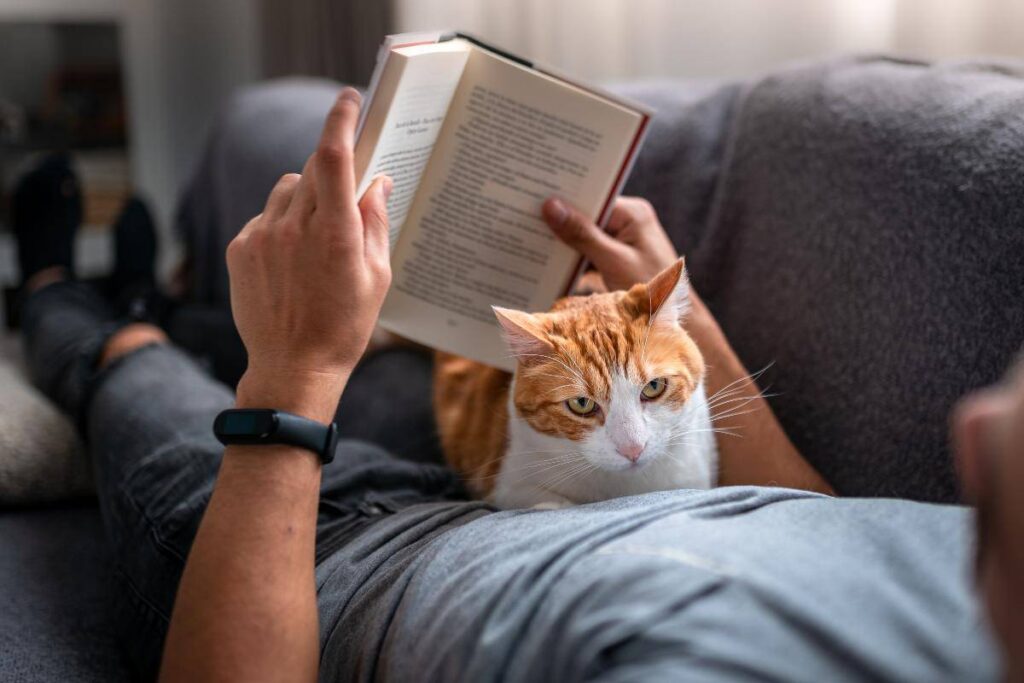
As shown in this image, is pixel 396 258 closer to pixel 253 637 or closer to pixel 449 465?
pixel 449 465

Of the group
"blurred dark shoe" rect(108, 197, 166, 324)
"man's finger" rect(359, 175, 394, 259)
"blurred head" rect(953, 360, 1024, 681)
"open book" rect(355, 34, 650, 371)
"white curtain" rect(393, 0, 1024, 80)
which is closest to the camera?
"blurred head" rect(953, 360, 1024, 681)

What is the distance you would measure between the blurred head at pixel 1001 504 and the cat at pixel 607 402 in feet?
1.25

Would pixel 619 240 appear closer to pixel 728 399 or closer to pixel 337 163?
pixel 728 399

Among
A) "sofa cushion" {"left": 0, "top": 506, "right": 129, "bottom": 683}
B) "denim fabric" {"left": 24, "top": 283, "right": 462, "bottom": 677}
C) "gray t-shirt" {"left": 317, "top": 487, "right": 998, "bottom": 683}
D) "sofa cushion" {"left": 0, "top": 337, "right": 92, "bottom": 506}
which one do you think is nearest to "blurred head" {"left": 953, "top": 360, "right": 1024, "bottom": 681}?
"gray t-shirt" {"left": 317, "top": 487, "right": 998, "bottom": 683}

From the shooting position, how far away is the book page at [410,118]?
0.80 meters

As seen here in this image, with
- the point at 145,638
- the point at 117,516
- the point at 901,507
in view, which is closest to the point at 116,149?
the point at 117,516

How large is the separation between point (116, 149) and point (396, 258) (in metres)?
2.19

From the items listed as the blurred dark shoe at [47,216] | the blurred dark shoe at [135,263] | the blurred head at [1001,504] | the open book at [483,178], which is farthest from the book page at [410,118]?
the blurred dark shoe at [47,216]

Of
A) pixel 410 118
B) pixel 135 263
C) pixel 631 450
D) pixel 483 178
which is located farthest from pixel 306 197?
pixel 135 263

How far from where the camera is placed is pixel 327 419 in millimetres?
763

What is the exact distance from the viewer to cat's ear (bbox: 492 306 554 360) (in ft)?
2.74

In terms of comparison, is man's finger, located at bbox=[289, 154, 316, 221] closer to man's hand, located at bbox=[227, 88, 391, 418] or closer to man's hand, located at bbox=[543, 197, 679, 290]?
man's hand, located at bbox=[227, 88, 391, 418]

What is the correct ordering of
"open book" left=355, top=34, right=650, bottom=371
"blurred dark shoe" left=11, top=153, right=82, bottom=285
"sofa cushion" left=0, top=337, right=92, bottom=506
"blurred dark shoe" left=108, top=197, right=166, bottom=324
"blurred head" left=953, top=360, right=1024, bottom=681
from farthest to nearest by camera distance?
1. "blurred dark shoe" left=11, top=153, right=82, bottom=285
2. "blurred dark shoe" left=108, top=197, right=166, bottom=324
3. "sofa cushion" left=0, top=337, right=92, bottom=506
4. "open book" left=355, top=34, right=650, bottom=371
5. "blurred head" left=953, top=360, right=1024, bottom=681

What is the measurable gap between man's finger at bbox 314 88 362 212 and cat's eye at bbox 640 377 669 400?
1.05 feet
